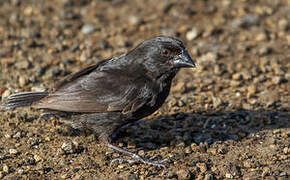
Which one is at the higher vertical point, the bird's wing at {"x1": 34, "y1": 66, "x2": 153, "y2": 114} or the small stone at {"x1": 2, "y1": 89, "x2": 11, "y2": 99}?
the small stone at {"x1": 2, "y1": 89, "x2": 11, "y2": 99}

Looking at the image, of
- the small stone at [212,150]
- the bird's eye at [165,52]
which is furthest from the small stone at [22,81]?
the small stone at [212,150]

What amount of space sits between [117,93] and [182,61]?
2.94 feet

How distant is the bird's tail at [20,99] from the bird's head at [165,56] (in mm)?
1403

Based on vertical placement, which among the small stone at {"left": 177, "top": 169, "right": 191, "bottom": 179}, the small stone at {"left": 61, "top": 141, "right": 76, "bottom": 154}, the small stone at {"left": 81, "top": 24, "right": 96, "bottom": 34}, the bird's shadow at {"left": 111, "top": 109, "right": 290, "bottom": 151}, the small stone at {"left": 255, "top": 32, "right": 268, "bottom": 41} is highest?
the small stone at {"left": 81, "top": 24, "right": 96, "bottom": 34}

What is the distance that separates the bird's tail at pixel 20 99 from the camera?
6.11 m

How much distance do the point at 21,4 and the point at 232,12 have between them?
4311 millimetres

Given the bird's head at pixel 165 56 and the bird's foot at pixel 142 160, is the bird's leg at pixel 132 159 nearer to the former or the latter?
the bird's foot at pixel 142 160

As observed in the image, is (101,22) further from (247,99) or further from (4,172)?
(4,172)

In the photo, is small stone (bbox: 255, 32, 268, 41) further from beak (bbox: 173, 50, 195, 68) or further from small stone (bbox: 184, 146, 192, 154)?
small stone (bbox: 184, 146, 192, 154)

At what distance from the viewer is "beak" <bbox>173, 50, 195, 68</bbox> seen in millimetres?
6074

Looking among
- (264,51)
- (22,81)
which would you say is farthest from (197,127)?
(22,81)

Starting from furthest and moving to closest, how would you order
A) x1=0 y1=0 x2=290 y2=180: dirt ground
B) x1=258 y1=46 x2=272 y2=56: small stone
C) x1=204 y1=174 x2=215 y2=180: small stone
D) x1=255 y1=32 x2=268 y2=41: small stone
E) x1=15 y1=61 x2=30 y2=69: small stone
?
x1=255 y1=32 x2=268 y2=41: small stone → x1=258 y1=46 x2=272 y2=56: small stone → x1=15 y1=61 x2=30 y2=69: small stone → x1=0 y1=0 x2=290 y2=180: dirt ground → x1=204 y1=174 x2=215 y2=180: small stone

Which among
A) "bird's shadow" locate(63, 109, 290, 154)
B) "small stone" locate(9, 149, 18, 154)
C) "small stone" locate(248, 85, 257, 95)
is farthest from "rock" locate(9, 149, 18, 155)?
"small stone" locate(248, 85, 257, 95)

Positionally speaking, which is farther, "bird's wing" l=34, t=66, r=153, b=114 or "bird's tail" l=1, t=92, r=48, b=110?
"bird's tail" l=1, t=92, r=48, b=110
